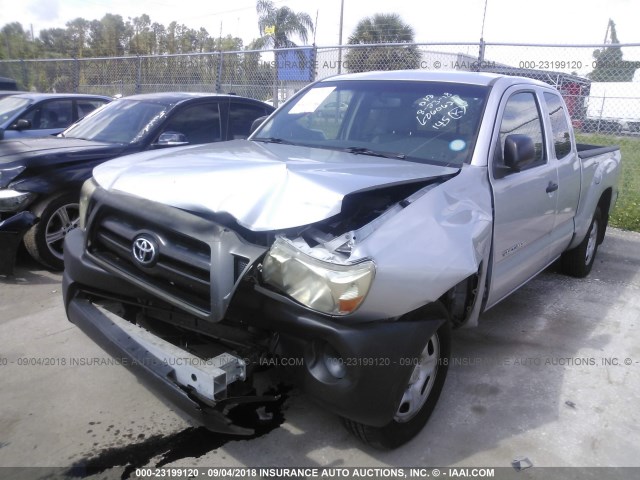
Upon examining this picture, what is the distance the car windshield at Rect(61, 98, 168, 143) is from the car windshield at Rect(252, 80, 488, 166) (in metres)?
2.08

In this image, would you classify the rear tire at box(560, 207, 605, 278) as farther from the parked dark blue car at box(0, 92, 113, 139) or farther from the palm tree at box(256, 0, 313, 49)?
the palm tree at box(256, 0, 313, 49)

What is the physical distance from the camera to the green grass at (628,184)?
26.2 ft

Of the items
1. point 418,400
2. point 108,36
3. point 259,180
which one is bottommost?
point 418,400

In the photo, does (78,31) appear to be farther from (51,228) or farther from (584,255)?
(584,255)

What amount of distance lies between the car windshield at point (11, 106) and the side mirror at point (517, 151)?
706 centimetres

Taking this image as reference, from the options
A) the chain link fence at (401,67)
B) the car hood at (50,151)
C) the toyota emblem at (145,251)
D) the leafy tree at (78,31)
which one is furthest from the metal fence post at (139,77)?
the leafy tree at (78,31)

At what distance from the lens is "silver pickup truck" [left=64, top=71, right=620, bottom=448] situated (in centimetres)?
215

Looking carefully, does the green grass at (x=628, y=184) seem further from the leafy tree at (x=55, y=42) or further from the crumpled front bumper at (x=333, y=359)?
the leafy tree at (x=55, y=42)

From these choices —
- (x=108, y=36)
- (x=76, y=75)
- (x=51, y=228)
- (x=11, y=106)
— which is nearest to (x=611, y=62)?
(x=51, y=228)

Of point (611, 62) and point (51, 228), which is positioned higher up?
point (611, 62)

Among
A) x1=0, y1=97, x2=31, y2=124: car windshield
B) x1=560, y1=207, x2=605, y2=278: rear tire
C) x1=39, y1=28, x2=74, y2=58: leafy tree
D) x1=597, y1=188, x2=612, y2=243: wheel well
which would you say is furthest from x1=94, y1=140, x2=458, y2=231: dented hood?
x1=39, y1=28, x2=74, y2=58: leafy tree

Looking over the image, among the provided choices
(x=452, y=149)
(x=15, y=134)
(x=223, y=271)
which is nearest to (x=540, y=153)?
(x=452, y=149)

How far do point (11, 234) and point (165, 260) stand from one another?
104 inches

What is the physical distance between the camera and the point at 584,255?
534cm
